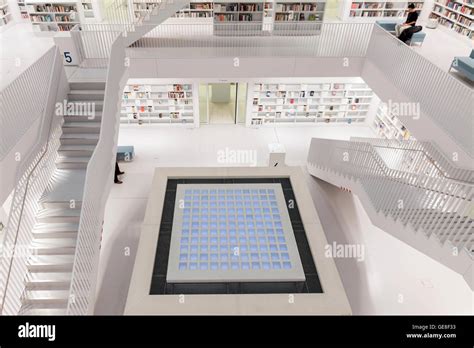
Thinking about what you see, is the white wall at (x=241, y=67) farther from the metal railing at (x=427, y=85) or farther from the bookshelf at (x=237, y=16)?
the bookshelf at (x=237, y=16)

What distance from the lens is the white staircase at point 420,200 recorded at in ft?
13.6

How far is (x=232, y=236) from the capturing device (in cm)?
624

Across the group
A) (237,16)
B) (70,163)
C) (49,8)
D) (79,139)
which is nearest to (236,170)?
(79,139)

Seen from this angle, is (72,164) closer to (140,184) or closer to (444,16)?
(140,184)

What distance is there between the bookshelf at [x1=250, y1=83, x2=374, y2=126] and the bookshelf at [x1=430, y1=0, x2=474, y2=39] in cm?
441

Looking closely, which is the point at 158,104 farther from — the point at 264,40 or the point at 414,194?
the point at 414,194

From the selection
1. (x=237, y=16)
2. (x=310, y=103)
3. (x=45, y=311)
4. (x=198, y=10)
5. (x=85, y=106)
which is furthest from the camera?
(x=198, y=10)

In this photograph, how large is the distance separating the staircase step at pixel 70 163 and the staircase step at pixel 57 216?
93cm

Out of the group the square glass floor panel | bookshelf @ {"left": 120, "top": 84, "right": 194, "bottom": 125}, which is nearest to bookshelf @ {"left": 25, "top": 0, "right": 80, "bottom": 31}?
bookshelf @ {"left": 120, "top": 84, "right": 194, "bottom": 125}

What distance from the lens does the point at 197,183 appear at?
7.74 m

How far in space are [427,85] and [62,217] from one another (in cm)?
742

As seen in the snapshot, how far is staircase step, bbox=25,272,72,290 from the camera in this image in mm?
4906
